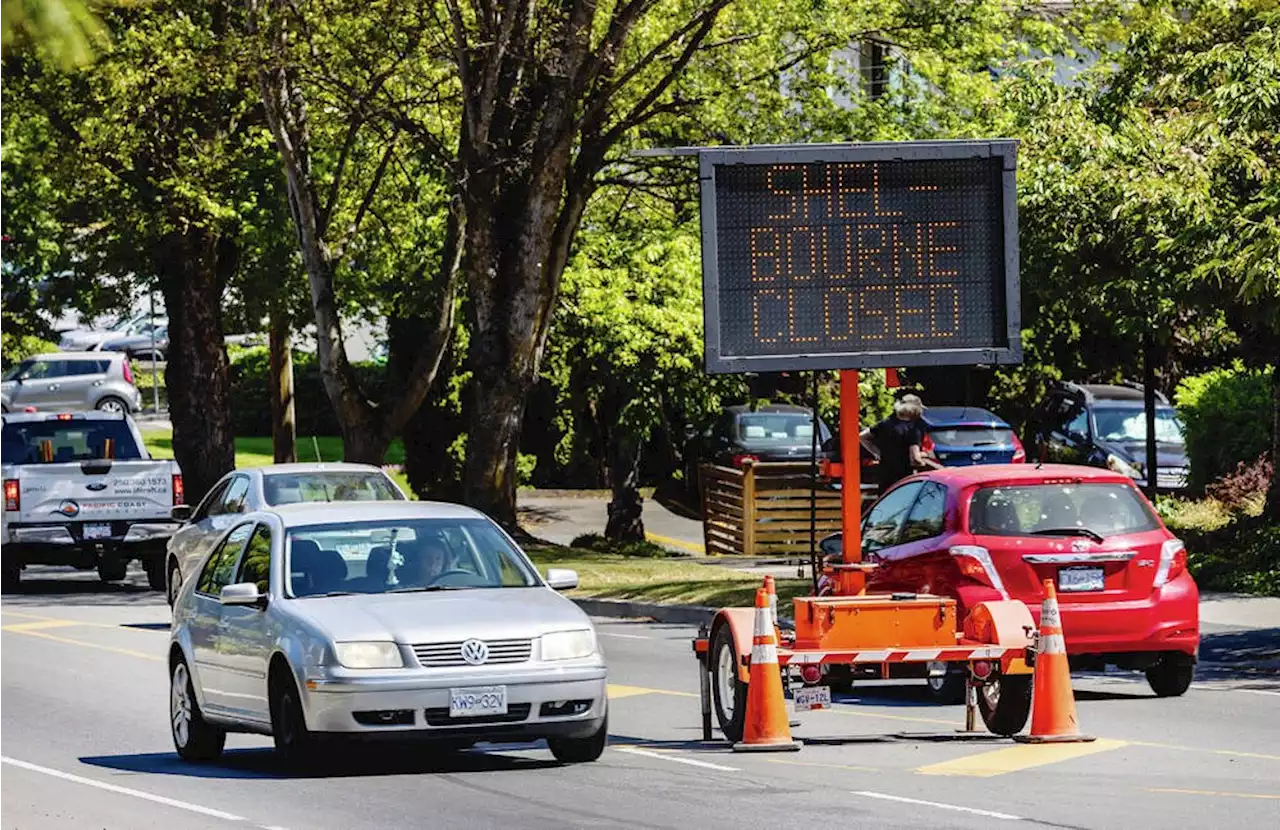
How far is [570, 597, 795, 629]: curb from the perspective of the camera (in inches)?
957

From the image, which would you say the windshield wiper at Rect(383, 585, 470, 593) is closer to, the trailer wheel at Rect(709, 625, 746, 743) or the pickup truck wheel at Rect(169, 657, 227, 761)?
the pickup truck wheel at Rect(169, 657, 227, 761)

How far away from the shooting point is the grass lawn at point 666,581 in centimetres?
2472

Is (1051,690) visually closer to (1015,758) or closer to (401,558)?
(1015,758)

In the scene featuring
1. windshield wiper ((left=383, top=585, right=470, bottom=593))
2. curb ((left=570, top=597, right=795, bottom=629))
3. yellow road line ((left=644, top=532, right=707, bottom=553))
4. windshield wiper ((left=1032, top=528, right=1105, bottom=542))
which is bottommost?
yellow road line ((left=644, top=532, right=707, bottom=553))

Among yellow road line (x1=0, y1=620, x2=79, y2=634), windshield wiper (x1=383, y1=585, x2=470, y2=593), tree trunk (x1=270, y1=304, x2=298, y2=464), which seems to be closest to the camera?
windshield wiper (x1=383, y1=585, x2=470, y2=593)

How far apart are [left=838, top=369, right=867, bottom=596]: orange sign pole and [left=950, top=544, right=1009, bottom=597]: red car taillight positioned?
0.85 m

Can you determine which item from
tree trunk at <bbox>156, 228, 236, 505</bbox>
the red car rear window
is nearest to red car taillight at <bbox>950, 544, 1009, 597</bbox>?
the red car rear window

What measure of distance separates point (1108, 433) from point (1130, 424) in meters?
0.50

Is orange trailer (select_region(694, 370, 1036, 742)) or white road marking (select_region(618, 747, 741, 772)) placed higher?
orange trailer (select_region(694, 370, 1036, 742))

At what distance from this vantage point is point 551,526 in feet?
132

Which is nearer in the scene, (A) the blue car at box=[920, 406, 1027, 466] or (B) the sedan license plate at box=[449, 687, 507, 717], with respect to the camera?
(B) the sedan license plate at box=[449, 687, 507, 717]

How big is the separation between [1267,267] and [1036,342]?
2669 centimetres

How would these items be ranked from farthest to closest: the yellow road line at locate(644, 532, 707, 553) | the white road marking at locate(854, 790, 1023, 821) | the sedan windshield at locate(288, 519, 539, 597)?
1. the yellow road line at locate(644, 532, 707, 553)
2. the sedan windshield at locate(288, 519, 539, 597)
3. the white road marking at locate(854, 790, 1023, 821)

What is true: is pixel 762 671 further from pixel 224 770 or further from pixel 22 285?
pixel 22 285
